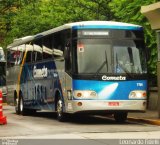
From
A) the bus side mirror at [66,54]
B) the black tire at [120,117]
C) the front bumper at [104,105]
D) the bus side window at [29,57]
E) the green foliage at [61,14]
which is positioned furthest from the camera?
the green foliage at [61,14]

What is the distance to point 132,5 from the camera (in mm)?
24422

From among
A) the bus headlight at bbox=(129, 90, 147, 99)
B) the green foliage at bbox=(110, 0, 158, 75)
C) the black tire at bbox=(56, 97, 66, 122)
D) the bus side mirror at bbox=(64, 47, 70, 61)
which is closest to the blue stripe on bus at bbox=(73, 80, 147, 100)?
the bus headlight at bbox=(129, 90, 147, 99)

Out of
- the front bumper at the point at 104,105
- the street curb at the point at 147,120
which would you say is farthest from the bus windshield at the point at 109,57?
the street curb at the point at 147,120

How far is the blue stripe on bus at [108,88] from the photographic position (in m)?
17.7

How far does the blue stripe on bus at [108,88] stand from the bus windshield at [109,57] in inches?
14.0

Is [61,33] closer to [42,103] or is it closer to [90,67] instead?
[90,67]

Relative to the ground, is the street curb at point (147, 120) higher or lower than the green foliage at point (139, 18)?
lower

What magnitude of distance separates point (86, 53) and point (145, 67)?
6.99 ft

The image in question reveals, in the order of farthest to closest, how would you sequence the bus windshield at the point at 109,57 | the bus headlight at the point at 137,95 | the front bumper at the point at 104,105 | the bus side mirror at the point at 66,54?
the bus side mirror at the point at 66,54, the bus headlight at the point at 137,95, the bus windshield at the point at 109,57, the front bumper at the point at 104,105

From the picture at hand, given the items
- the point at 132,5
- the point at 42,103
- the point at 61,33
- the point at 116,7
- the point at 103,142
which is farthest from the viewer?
the point at 116,7

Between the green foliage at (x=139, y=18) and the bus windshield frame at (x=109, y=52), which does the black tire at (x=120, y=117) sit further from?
the green foliage at (x=139, y=18)

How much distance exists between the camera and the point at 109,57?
1788 cm

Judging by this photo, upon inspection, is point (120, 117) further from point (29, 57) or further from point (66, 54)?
point (29, 57)

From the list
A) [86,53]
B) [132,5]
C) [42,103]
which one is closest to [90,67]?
[86,53]
